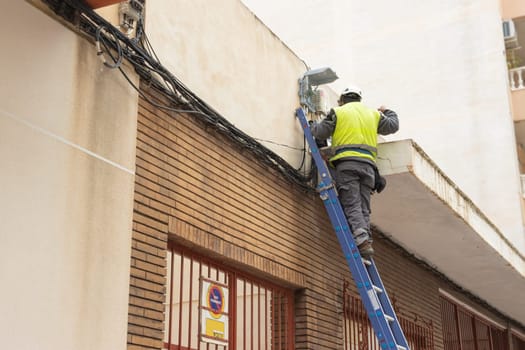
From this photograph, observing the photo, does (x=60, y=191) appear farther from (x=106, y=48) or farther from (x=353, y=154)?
(x=353, y=154)

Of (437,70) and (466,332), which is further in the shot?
(437,70)

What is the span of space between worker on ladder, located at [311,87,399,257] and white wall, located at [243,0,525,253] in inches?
304

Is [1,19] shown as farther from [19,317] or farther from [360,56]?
[360,56]

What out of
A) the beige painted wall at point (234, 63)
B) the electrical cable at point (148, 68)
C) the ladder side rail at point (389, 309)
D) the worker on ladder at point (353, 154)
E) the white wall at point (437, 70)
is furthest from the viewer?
the white wall at point (437, 70)

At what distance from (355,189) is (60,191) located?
3.61m

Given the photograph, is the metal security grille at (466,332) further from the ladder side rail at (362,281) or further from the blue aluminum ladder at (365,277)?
the ladder side rail at (362,281)

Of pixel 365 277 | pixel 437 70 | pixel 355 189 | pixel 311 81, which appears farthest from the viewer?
pixel 437 70

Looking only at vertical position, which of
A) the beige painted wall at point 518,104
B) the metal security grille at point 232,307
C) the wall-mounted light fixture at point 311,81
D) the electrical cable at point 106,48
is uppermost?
the beige painted wall at point 518,104

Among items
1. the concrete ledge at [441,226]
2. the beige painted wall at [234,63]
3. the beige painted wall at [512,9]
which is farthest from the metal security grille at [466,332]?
the beige painted wall at [512,9]

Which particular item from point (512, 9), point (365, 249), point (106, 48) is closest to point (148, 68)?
point (106, 48)

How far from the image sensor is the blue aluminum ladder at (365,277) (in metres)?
7.61

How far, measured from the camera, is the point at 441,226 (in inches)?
417

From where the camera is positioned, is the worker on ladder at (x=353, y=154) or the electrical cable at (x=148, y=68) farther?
the worker on ladder at (x=353, y=154)

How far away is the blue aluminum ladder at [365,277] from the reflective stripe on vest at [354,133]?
259 mm
